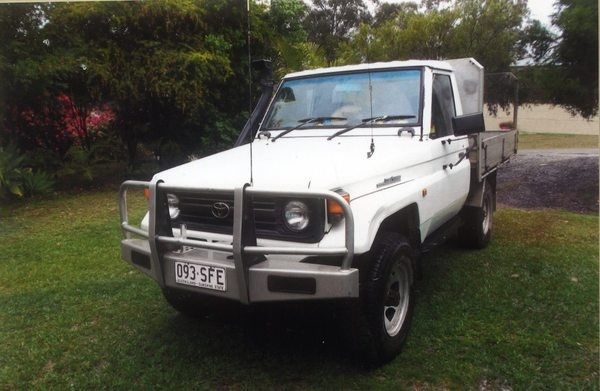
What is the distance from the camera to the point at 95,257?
15.7ft

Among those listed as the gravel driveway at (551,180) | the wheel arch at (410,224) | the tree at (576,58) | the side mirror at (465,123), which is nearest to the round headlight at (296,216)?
the wheel arch at (410,224)

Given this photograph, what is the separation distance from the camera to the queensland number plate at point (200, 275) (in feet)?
7.88

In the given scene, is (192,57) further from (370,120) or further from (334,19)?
(370,120)

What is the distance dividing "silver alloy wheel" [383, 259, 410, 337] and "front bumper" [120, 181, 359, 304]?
695mm

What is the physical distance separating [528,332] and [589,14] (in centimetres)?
194

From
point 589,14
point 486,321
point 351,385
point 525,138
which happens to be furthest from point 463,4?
point 351,385

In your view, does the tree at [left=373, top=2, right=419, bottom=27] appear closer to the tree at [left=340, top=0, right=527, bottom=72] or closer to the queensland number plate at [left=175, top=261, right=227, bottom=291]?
the tree at [left=340, top=0, right=527, bottom=72]

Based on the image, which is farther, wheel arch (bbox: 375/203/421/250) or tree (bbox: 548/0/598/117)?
wheel arch (bbox: 375/203/421/250)

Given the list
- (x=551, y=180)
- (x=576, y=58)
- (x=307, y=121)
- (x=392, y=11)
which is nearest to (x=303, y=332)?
(x=307, y=121)

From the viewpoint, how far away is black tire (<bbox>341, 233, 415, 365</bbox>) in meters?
2.53

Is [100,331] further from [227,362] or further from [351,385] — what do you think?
[351,385]

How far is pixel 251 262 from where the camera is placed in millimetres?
2346

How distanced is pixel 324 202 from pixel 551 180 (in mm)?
3656

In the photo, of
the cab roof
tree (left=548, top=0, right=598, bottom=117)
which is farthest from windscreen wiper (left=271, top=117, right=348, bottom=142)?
tree (left=548, top=0, right=598, bottom=117)
